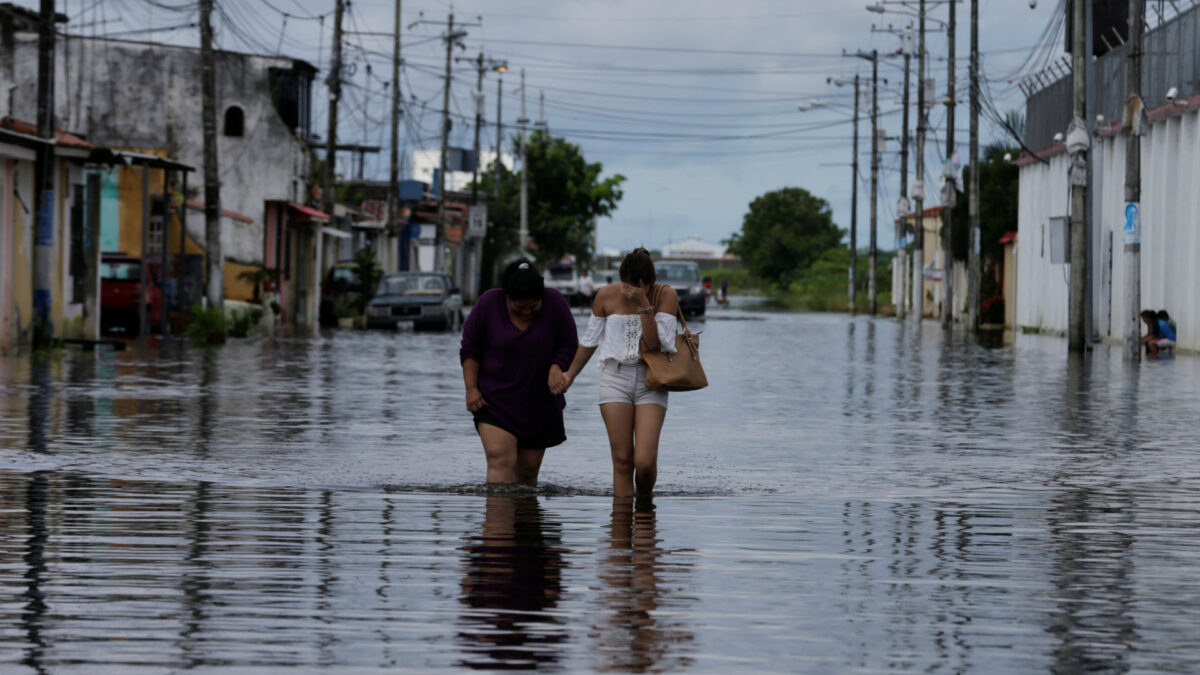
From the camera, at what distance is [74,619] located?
7.08m

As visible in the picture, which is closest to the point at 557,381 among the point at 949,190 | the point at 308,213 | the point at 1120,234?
the point at 1120,234

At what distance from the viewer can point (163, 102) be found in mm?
53906

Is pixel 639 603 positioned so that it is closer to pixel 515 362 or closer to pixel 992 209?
pixel 515 362

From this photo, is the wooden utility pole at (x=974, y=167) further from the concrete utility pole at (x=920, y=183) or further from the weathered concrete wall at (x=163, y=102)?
the weathered concrete wall at (x=163, y=102)

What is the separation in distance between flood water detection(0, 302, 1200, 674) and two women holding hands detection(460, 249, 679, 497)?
1.41 feet

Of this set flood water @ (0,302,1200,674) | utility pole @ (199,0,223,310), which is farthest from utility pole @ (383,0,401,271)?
flood water @ (0,302,1200,674)

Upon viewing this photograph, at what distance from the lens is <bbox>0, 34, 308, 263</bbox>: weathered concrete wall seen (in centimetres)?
5391

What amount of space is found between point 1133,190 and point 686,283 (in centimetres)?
3101

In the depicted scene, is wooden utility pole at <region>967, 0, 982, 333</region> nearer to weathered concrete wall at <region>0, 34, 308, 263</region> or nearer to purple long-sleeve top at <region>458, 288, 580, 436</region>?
weathered concrete wall at <region>0, 34, 308, 263</region>

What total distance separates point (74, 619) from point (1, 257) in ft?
80.2

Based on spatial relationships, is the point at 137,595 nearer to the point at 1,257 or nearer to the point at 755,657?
the point at 755,657

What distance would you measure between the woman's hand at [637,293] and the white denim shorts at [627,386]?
1.20 ft

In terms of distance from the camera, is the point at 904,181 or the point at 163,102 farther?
the point at 904,181

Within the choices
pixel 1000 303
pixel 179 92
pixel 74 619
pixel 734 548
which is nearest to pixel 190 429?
pixel 734 548
